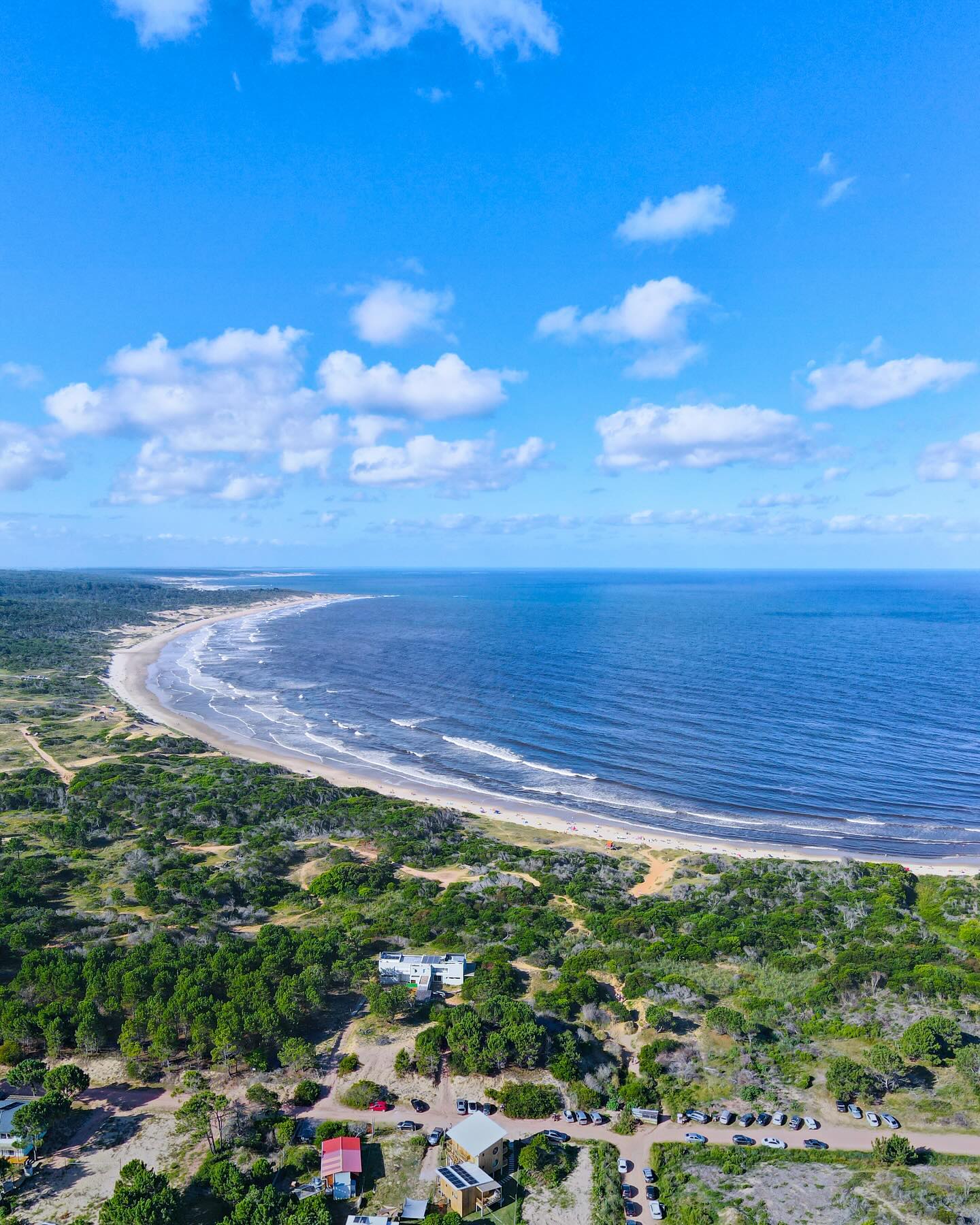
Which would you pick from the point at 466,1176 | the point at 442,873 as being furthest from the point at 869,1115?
the point at 442,873

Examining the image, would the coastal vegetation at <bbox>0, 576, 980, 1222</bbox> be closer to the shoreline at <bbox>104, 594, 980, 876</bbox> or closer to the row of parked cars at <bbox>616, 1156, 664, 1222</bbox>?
the row of parked cars at <bbox>616, 1156, 664, 1222</bbox>

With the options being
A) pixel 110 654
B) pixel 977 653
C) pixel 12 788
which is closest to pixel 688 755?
pixel 12 788

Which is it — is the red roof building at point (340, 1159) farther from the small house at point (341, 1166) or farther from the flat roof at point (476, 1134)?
the flat roof at point (476, 1134)

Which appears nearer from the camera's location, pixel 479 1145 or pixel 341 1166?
pixel 341 1166

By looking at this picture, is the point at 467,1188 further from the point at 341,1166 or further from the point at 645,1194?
the point at 645,1194

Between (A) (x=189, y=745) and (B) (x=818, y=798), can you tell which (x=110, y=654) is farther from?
(B) (x=818, y=798)

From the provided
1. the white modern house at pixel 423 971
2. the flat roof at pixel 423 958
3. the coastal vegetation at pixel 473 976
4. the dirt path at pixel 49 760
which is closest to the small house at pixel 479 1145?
the coastal vegetation at pixel 473 976
